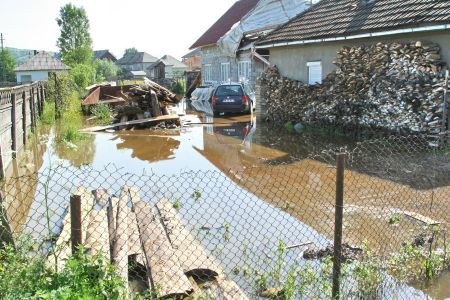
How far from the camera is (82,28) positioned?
84312 millimetres

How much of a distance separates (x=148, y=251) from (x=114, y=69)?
9859cm

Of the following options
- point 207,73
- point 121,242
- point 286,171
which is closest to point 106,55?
point 207,73

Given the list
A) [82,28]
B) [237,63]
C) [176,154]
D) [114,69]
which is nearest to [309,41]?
[176,154]

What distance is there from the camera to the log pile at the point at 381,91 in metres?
12.0

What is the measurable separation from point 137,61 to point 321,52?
345 feet

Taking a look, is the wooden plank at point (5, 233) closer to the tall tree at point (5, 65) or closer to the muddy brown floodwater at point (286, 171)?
the muddy brown floodwater at point (286, 171)

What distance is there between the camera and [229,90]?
2359 centimetres

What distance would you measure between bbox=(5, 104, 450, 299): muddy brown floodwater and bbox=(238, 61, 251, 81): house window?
992 cm

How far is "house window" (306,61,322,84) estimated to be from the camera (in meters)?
17.2

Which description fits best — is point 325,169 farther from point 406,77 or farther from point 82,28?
point 82,28

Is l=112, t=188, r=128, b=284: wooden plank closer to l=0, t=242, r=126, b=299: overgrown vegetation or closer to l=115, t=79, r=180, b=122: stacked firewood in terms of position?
l=0, t=242, r=126, b=299: overgrown vegetation

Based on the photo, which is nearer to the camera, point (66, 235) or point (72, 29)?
point (66, 235)

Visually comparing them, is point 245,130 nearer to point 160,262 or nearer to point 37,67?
point 160,262

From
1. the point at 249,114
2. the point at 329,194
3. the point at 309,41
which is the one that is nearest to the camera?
the point at 329,194
